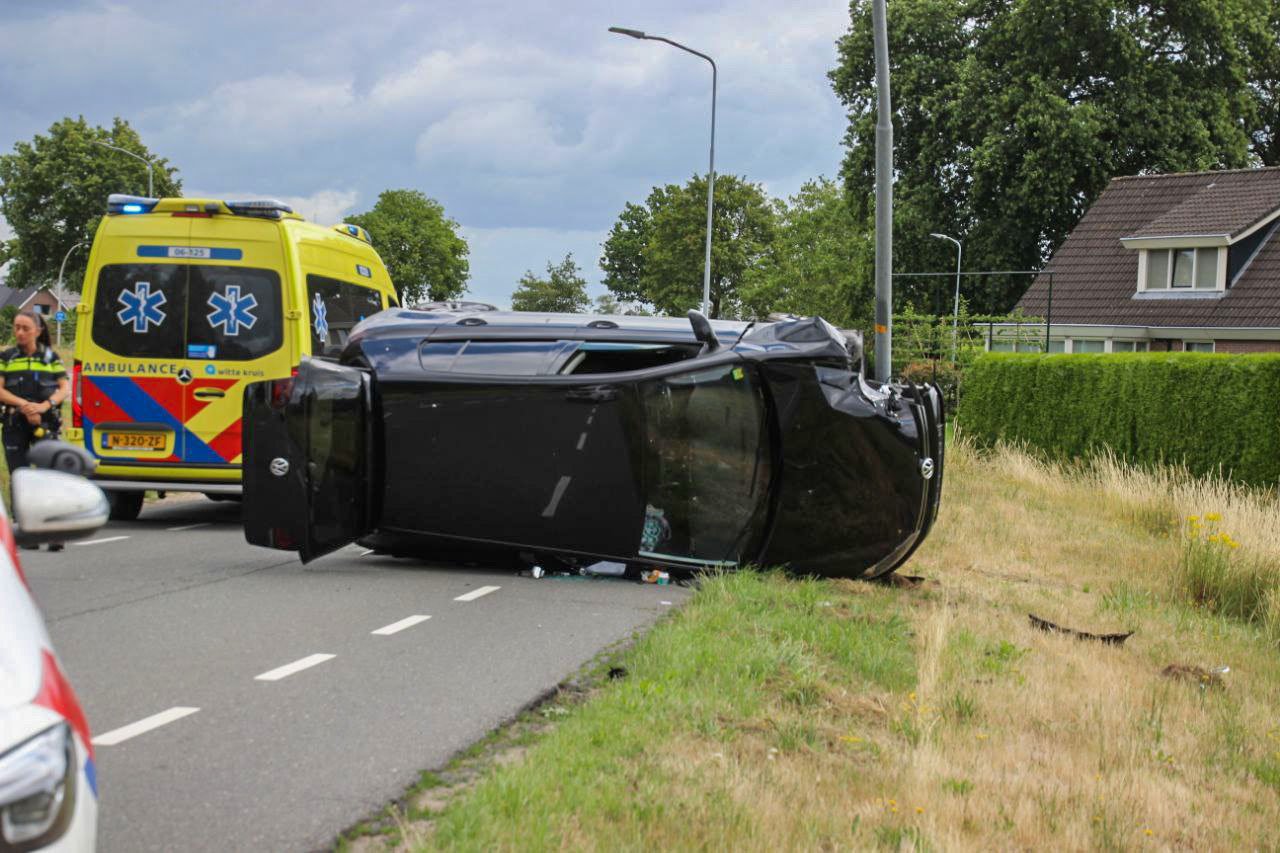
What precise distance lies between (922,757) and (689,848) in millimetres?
1528

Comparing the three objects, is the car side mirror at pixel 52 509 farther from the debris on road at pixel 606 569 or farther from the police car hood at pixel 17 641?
the debris on road at pixel 606 569

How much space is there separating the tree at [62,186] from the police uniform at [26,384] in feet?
228

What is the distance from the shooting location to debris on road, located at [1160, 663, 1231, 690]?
7.61 metres

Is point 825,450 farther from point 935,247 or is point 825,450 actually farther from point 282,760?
point 935,247

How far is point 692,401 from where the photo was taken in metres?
9.12

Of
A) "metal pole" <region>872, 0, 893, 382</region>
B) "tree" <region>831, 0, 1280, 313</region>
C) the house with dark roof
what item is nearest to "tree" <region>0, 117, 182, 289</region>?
"tree" <region>831, 0, 1280, 313</region>

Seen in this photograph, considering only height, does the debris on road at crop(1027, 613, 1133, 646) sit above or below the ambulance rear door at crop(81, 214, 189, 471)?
below

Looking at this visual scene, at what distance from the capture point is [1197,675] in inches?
303

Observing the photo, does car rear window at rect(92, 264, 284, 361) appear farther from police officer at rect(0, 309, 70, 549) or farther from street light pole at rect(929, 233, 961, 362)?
street light pole at rect(929, 233, 961, 362)

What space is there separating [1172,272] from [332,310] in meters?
35.6

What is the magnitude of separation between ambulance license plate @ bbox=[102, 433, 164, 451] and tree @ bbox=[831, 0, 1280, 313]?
35.0 metres

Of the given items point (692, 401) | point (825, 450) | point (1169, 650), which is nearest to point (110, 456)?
point (692, 401)

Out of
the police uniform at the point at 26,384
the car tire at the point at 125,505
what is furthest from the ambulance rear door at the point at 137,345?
the car tire at the point at 125,505

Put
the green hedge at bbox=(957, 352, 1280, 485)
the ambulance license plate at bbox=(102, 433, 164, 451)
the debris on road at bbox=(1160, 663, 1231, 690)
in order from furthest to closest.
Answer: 1. the green hedge at bbox=(957, 352, 1280, 485)
2. the ambulance license plate at bbox=(102, 433, 164, 451)
3. the debris on road at bbox=(1160, 663, 1231, 690)
